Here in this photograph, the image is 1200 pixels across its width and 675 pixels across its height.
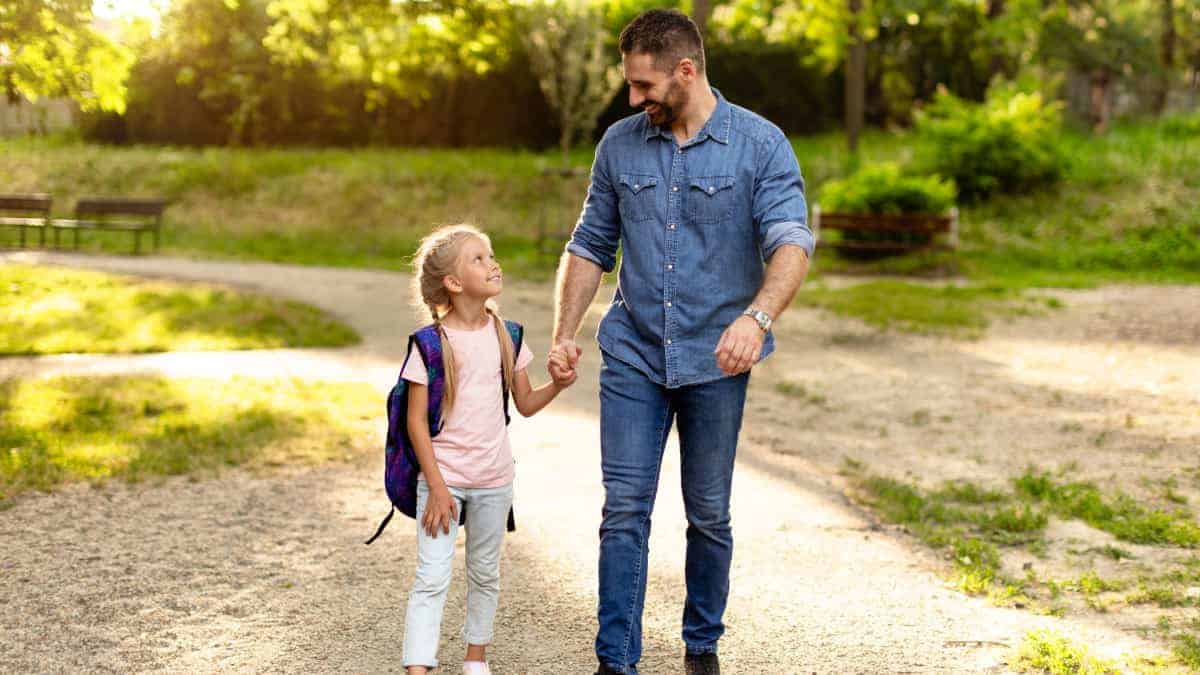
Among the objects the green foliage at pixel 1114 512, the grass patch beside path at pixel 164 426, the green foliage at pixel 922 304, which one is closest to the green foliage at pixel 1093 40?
the green foliage at pixel 922 304

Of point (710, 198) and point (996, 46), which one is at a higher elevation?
point (996, 46)

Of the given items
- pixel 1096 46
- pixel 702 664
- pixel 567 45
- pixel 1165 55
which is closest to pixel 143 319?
pixel 702 664

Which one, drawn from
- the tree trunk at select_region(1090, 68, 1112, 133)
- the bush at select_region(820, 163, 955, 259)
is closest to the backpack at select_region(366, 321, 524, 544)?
the bush at select_region(820, 163, 955, 259)

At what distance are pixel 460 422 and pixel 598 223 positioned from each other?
77 centimetres

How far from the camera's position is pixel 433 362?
3797mm

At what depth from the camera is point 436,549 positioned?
381 cm

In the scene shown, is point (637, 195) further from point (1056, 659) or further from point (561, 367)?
point (1056, 659)

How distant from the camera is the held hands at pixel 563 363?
382 cm

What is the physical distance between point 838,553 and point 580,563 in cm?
110

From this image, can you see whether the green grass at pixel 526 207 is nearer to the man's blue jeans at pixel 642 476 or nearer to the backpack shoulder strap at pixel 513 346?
the man's blue jeans at pixel 642 476

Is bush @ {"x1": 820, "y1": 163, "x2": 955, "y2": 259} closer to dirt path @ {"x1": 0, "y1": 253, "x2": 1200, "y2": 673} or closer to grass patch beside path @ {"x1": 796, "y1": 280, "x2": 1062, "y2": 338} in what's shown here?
grass patch beside path @ {"x1": 796, "y1": 280, "x2": 1062, "y2": 338}

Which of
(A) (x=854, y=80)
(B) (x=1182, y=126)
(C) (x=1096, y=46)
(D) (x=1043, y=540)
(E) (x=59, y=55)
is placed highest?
(C) (x=1096, y=46)

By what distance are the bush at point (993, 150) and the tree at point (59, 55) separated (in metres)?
13.5

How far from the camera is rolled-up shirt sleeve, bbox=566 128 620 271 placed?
415 cm
